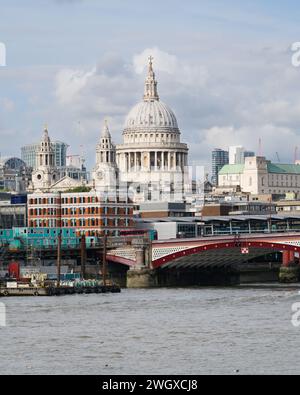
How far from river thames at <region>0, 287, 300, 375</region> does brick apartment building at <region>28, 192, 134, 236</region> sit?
42.9m

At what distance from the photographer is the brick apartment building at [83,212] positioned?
13675 centimetres

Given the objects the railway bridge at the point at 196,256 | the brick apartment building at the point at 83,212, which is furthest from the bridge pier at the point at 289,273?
the brick apartment building at the point at 83,212

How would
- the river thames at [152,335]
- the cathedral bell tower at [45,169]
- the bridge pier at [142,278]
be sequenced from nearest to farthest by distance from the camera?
1. the river thames at [152,335]
2. the bridge pier at [142,278]
3. the cathedral bell tower at [45,169]

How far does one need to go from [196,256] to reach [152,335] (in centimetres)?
5113

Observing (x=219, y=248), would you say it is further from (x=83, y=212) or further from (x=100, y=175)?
(x=100, y=175)

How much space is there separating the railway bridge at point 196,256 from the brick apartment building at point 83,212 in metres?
14.8

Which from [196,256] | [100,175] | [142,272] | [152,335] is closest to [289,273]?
[196,256]

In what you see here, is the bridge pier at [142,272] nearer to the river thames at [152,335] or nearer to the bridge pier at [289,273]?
the bridge pier at [289,273]

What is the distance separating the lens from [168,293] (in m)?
101

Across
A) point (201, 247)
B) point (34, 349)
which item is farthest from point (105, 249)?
point (34, 349)

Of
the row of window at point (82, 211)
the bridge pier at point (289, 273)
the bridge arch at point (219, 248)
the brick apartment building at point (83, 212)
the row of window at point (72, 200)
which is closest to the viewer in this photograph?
the bridge arch at point (219, 248)

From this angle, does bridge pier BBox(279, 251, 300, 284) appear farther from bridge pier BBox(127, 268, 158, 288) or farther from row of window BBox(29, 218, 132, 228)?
row of window BBox(29, 218, 132, 228)

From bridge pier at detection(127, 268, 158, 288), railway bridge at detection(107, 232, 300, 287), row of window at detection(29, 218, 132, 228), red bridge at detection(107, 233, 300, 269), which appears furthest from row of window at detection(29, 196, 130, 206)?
bridge pier at detection(127, 268, 158, 288)

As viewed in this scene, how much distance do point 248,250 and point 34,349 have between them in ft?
185
